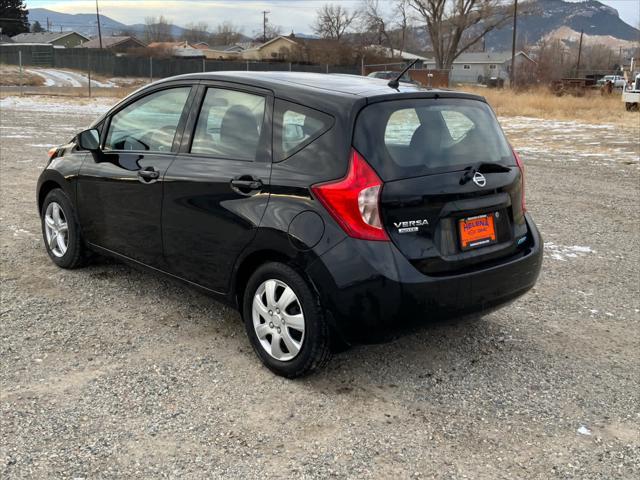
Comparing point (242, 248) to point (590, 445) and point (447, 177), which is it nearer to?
point (447, 177)

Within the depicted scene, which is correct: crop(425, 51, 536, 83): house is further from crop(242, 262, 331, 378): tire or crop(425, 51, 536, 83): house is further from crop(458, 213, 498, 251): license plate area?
crop(242, 262, 331, 378): tire

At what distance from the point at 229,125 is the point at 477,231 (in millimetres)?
1612

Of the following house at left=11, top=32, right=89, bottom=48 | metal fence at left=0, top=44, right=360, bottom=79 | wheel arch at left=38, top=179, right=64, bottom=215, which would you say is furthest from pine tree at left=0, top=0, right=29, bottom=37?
wheel arch at left=38, top=179, right=64, bottom=215

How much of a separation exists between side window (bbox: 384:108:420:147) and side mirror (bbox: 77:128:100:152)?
7.96ft

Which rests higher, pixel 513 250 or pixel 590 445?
pixel 513 250

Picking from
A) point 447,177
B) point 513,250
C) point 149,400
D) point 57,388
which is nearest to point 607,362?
point 513,250

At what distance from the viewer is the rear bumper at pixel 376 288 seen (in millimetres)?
3168

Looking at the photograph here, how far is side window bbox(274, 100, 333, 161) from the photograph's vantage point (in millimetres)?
3440

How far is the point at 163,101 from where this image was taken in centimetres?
441

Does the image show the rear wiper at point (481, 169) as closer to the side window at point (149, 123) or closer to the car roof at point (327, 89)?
the car roof at point (327, 89)

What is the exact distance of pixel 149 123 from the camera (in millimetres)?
4492

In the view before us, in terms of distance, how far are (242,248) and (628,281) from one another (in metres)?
3.64

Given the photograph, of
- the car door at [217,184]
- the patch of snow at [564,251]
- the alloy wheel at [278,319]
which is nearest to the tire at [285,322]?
the alloy wheel at [278,319]

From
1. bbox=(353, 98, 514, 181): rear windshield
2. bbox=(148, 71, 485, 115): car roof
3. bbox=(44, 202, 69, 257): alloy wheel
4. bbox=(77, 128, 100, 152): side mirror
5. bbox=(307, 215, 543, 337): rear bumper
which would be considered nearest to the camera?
bbox=(307, 215, 543, 337): rear bumper
